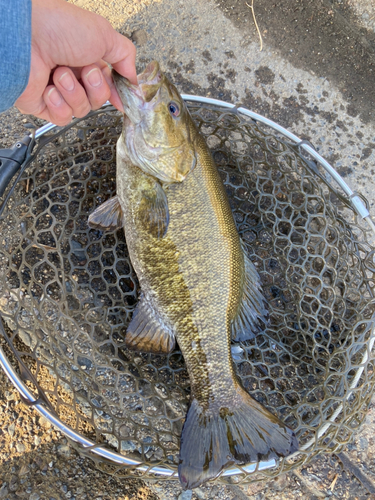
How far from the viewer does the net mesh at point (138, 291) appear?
221 cm

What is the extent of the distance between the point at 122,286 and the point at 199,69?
5.97 feet

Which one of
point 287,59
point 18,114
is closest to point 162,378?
point 18,114

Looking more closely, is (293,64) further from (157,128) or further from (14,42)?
(14,42)

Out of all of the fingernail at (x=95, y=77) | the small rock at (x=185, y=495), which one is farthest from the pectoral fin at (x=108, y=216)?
the small rock at (x=185, y=495)

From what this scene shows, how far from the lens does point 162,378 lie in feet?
7.70

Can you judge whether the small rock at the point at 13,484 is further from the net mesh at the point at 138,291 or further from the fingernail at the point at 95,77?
the fingernail at the point at 95,77

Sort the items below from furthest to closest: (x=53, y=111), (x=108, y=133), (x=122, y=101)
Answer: (x=108, y=133), (x=122, y=101), (x=53, y=111)

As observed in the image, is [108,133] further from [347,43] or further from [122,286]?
[347,43]

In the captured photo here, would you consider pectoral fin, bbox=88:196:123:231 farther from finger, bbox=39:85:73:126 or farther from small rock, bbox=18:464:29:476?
small rock, bbox=18:464:29:476

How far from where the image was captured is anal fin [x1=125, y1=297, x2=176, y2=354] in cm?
211

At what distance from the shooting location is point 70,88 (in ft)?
5.48

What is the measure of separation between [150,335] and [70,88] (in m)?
1.42

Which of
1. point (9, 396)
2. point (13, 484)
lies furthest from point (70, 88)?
point (13, 484)

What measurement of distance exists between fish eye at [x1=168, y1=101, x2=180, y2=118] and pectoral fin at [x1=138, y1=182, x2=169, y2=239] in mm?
393
